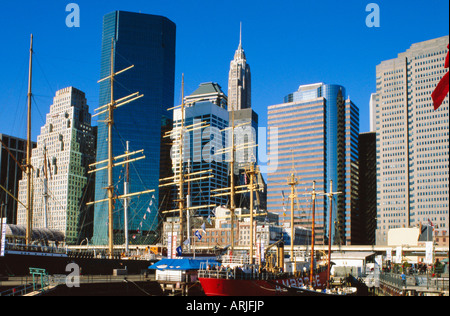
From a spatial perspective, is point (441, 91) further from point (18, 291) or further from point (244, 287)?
point (244, 287)

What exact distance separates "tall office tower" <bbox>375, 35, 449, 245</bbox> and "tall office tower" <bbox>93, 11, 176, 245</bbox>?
278 ft

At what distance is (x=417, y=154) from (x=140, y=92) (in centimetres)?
10191

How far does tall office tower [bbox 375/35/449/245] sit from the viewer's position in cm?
18300

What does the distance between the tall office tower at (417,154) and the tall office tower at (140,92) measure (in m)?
84.7

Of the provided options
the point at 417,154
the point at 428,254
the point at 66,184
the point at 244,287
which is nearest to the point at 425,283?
the point at 428,254

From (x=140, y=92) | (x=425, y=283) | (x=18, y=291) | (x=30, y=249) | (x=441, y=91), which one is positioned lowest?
(x=425, y=283)

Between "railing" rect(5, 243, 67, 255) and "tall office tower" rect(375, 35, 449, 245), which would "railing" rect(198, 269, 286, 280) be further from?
"tall office tower" rect(375, 35, 449, 245)

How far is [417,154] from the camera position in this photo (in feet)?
620

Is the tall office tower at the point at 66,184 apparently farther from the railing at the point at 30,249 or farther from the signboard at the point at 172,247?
the signboard at the point at 172,247

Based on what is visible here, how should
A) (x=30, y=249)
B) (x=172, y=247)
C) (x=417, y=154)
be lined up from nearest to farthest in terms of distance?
(x=30, y=249) < (x=172, y=247) < (x=417, y=154)

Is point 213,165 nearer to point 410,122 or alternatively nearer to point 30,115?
point 410,122

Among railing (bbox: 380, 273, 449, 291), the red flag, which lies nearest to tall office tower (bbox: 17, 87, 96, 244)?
railing (bbox: 380, 273, 449, 291)

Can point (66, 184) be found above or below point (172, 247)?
above
